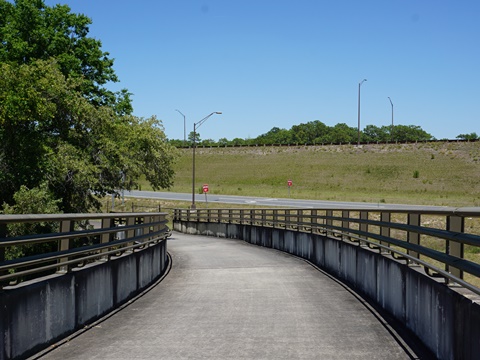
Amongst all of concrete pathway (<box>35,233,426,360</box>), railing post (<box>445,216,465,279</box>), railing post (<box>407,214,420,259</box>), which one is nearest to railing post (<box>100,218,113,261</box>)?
concrete pathway (<box>35,233,426,360</box>)

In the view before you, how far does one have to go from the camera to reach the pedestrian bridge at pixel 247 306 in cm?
686

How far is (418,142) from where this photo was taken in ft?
398

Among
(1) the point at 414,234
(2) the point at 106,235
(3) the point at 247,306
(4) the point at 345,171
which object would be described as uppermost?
(4) the point at 345,171

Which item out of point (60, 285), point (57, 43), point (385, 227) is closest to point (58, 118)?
point (57, 43)

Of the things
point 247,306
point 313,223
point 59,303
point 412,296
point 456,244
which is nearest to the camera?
point 456,244

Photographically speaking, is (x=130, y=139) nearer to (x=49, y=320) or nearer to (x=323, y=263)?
(x=323, y=263)

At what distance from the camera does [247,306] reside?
11078mm

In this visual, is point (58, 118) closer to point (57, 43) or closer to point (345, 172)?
point (57, 43)

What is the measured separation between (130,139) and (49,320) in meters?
33.0

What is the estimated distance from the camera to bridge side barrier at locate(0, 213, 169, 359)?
669cm

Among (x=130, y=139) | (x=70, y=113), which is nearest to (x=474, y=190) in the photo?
(x=130, y=139)

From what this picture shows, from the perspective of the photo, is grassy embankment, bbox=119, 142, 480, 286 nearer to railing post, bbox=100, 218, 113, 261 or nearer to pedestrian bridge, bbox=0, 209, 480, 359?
pedestrian bridge, bbox=0, 209, 480, 359

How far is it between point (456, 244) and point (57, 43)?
1426 inches

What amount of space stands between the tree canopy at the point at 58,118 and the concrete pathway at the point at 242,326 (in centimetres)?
1450
